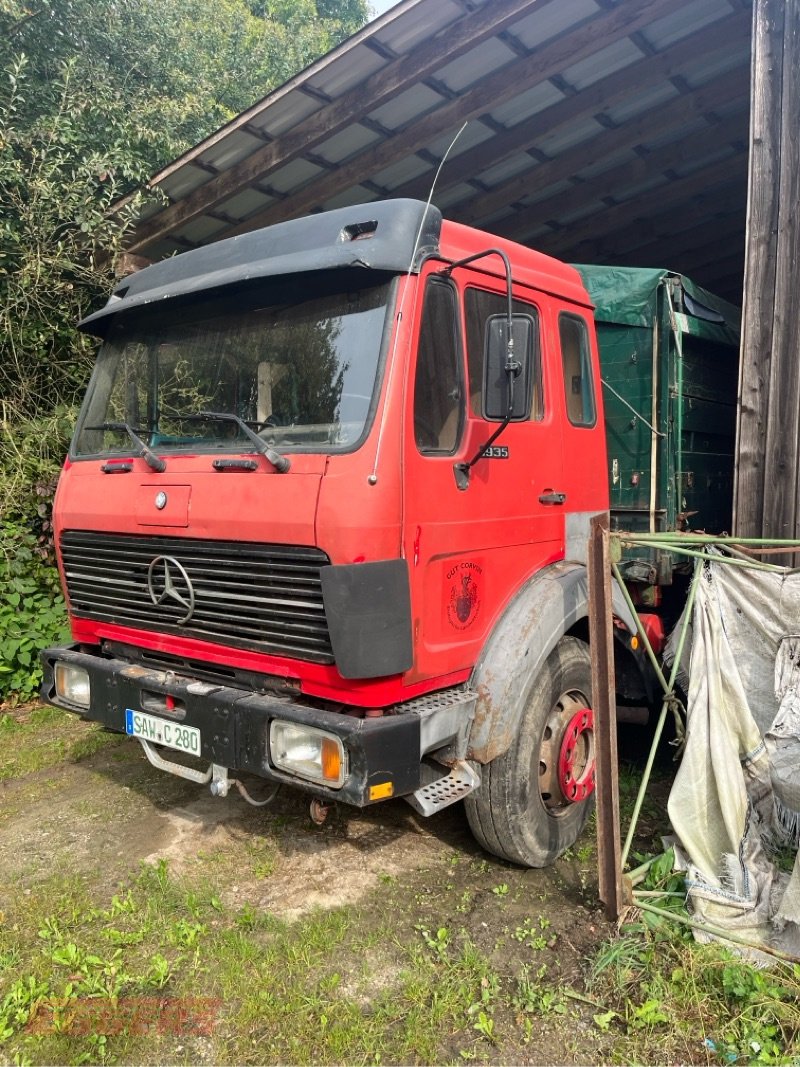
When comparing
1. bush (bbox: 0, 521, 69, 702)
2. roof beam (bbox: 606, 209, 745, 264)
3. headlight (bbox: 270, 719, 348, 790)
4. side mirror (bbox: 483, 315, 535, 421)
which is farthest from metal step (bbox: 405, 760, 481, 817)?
roof beam (bbox: 606, 209, 745, 264)

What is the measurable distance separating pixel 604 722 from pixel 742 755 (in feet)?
1.78

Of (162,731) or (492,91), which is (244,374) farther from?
(492,91)

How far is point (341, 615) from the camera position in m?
2.58

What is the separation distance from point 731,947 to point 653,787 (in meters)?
1.54

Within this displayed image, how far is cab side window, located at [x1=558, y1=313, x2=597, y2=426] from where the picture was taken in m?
3.72

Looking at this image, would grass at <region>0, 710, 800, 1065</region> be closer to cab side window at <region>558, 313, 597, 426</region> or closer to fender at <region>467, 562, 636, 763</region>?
fender at <region>467, 562, 636, 763</region>

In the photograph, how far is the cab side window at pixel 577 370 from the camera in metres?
3.72

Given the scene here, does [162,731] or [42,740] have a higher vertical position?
[162,731]

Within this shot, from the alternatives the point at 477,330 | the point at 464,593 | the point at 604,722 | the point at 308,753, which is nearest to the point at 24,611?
the point at 308,753

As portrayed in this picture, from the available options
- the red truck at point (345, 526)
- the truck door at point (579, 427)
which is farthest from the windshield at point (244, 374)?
the truck door at point (579, 427)

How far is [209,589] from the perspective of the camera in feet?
9.95

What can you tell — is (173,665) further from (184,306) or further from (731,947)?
(731,947)

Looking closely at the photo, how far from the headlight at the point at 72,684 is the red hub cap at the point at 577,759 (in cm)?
218

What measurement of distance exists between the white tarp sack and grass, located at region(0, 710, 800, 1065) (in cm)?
20
